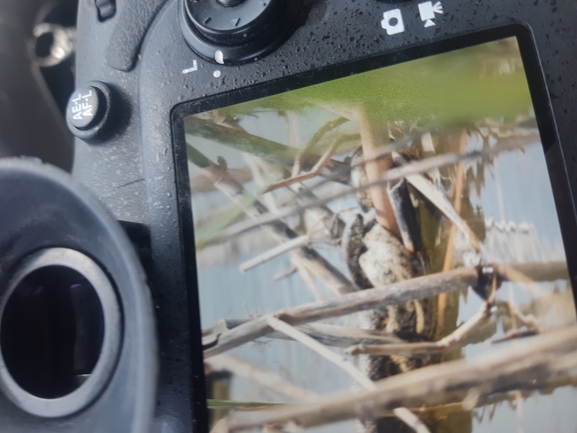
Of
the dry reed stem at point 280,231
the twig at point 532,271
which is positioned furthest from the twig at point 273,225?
the twig at point 532,271

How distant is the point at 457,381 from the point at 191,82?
0.30m

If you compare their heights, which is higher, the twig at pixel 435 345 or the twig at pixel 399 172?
the twig at pixel 399 172

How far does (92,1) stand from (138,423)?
14.5 inches

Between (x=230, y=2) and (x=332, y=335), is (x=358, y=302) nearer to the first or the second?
(x=332, y=335)

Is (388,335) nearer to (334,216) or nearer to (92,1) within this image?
(334,216)

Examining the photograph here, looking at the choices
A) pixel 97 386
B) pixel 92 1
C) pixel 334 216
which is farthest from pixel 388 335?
pixel 92 1

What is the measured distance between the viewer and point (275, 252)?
0.36 metres

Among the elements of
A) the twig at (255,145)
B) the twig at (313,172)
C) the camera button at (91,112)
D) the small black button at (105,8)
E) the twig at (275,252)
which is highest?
the small black button at (105,8)

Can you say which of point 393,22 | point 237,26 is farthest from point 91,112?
point 393,22

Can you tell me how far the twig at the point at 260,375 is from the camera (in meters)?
0.34

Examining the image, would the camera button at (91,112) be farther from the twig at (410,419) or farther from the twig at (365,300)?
the twig at (410,419)

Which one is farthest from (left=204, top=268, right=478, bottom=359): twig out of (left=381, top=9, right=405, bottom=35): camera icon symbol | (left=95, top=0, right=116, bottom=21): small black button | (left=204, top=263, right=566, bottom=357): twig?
(left=95, top=0, right=116, bottom=21): small black button

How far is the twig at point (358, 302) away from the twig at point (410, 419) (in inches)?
2.7

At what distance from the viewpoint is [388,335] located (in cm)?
34
